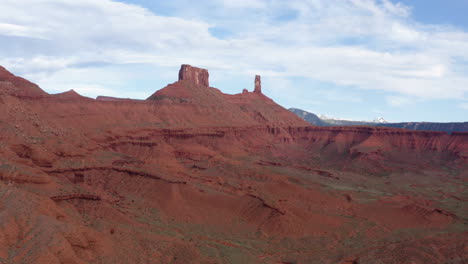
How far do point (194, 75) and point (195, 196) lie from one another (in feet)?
343

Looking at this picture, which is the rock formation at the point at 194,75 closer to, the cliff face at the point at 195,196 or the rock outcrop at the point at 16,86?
the cliff face at the point at 195,196

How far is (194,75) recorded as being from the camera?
5846 inches

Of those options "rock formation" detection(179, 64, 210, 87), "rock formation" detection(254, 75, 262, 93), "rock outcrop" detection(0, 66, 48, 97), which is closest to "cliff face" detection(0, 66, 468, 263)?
"rock outcrop" detection(0, 66, 48, 97)

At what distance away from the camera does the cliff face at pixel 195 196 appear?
28.0m

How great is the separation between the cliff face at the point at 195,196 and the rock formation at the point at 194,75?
33.8 meters

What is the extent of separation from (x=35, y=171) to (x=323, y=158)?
89.3 m

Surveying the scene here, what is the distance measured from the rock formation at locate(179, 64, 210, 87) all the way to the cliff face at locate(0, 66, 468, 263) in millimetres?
33774

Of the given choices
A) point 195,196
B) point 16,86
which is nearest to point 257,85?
point 16,86

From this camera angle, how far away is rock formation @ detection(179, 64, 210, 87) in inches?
5748

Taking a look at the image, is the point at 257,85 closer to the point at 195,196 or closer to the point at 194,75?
the point at 194,75

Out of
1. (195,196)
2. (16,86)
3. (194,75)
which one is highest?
(194,75)

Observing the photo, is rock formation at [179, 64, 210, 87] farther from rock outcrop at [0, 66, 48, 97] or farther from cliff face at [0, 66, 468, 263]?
rock outcrop at [0, 66, 48, 97]

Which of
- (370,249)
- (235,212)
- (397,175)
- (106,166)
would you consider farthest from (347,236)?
(397,175)

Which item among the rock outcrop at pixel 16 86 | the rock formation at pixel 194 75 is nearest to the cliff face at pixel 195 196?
the rock outcrop at pixel 16 86
